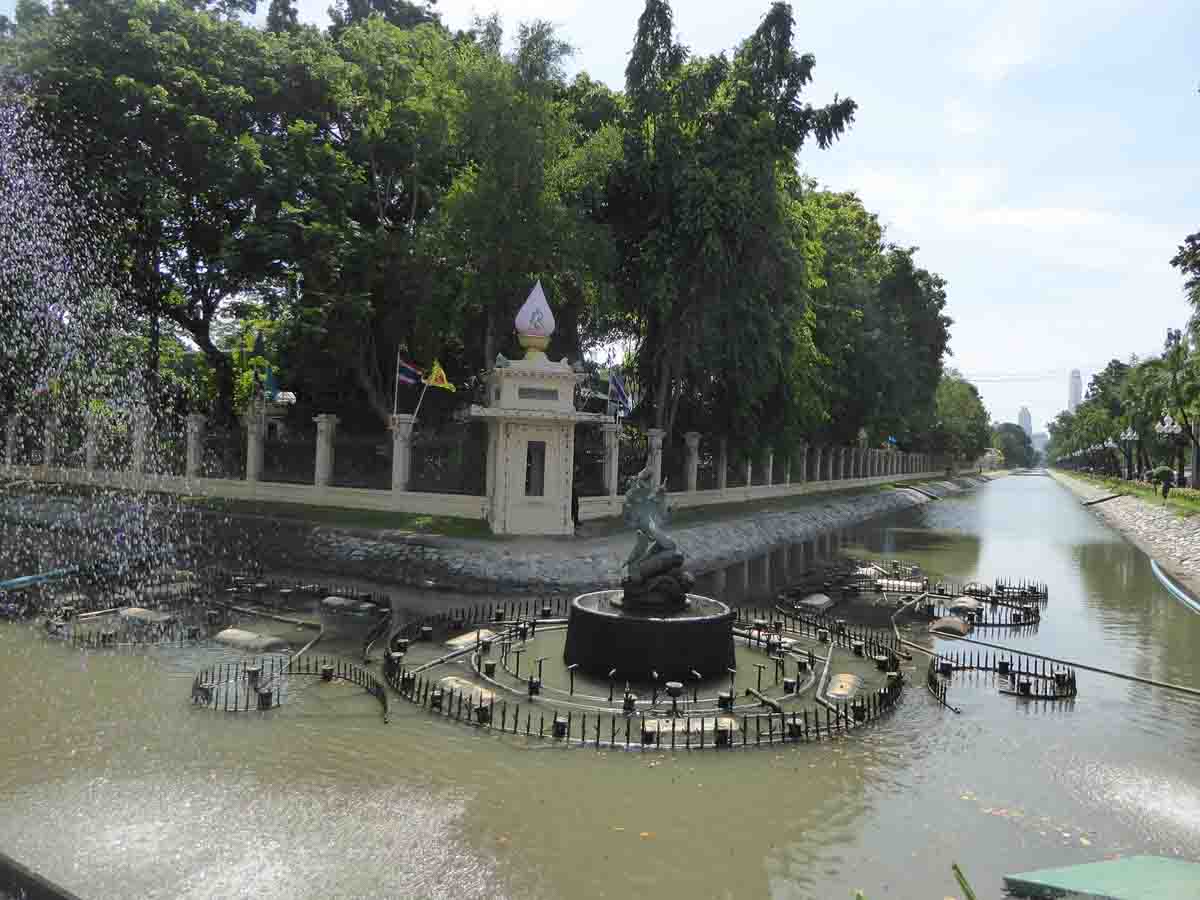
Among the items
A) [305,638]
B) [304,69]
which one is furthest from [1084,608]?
[304,69]

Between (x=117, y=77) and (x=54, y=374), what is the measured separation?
16247 millimetres

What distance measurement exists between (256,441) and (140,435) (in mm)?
7013

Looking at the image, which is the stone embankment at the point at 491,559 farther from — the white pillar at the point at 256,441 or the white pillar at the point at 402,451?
the white pillar at the point at 256,441

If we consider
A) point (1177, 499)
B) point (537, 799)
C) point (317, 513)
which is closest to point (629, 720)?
Result: point (537, 799)

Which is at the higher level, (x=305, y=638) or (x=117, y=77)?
(x=117, y=77)

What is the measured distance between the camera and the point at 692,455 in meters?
38.7

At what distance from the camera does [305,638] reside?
59.0 ft

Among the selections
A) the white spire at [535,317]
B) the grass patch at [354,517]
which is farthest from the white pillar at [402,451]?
the white spire at [535,317]

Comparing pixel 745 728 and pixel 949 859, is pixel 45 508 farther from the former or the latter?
pixel 949 859

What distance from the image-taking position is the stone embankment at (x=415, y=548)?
24.9m

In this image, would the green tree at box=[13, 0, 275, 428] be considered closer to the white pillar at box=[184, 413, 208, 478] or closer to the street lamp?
the white pillar at box=[184, 413, 208, 478]

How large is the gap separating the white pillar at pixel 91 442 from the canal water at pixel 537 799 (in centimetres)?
2558

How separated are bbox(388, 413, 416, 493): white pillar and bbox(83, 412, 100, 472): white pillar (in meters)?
16.6

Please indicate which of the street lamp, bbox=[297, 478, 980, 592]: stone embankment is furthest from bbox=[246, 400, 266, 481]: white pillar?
the street lamp
